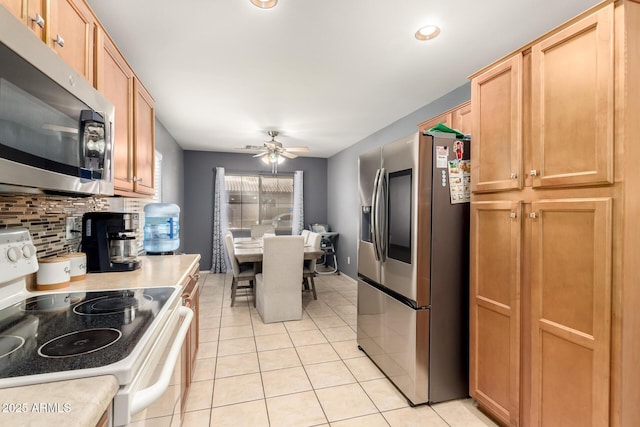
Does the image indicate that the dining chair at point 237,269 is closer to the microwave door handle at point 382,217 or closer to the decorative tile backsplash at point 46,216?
the decorative tile backsplash at point 46,216

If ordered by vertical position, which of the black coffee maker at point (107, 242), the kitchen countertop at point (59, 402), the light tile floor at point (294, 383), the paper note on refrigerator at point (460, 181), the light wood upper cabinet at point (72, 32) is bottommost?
the light tile floor at point (294, 383)

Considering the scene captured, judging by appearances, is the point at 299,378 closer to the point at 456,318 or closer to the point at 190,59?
the point at 456,318

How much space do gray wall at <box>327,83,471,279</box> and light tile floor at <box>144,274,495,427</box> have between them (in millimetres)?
1735

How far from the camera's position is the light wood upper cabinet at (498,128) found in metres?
1.61

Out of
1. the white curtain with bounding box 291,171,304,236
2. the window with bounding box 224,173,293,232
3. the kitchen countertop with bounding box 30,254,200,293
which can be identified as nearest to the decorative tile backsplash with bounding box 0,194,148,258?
the kitchen countertop with bounding box 30,254,200,293

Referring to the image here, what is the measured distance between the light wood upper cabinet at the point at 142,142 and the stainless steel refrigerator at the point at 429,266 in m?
1.76

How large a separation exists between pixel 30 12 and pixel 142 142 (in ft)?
4.13

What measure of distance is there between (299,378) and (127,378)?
1863mm

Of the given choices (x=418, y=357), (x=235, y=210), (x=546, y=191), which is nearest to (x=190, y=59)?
(x=546, y=191)

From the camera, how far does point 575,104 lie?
4.41 feet

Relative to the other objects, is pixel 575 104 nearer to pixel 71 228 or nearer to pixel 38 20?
pixel 38 20

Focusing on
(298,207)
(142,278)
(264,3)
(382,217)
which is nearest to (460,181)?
(382,217)

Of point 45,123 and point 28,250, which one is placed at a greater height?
point 45,123

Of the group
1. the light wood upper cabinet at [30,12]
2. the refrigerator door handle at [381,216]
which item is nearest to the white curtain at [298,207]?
the refrigerator door handle at [381,216]
